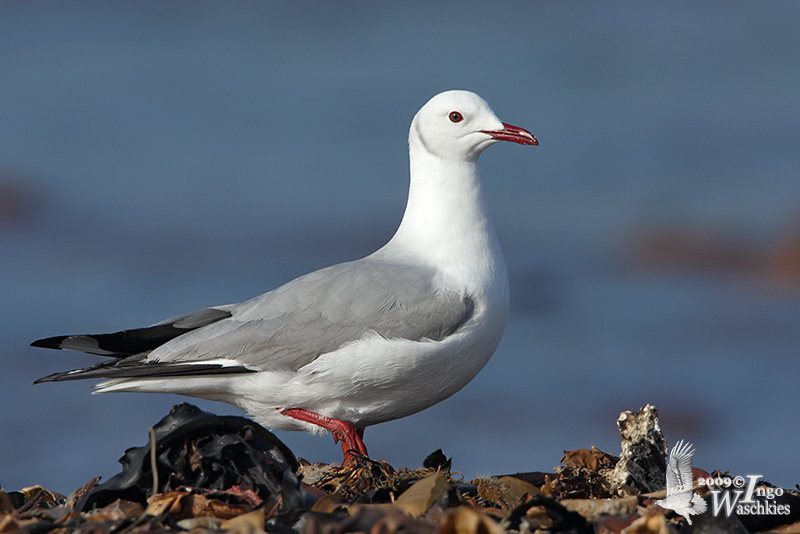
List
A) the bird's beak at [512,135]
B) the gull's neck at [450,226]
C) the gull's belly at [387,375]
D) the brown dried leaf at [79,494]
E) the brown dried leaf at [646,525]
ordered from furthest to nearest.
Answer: the bird's beak at [512,135] → the gull's neck at [450,226] → the gull's belly at [387,375] → the brown dried leaf at [79,494] → the brown dried leaf at [646,525]

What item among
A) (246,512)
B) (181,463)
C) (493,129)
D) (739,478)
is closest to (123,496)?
(181,463)

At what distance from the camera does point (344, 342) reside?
5.09 meters

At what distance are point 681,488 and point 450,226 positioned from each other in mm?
2607

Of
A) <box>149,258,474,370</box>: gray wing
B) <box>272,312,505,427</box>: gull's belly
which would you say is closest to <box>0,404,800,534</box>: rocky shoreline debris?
Answer: <box>272,312,505,427</box>: gull's belly

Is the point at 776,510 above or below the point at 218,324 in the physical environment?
below

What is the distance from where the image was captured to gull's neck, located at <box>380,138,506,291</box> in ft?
17.8

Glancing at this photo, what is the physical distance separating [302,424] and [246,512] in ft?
6.92

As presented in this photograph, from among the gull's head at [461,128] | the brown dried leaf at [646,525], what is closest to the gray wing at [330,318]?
the gull's head at [461,128]

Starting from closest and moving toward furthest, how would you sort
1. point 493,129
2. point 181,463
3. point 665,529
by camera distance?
point 665,529 < point 181,463 < point 493,129

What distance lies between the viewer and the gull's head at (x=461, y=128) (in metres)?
5.81

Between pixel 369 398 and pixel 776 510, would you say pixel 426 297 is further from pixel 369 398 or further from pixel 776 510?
pixel 776 510

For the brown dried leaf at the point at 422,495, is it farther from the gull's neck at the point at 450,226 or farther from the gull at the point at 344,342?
the gull's neck at the point at 450,226

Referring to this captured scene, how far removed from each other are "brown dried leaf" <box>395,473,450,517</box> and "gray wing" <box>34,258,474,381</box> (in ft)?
5.93

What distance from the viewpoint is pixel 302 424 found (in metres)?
5.27
